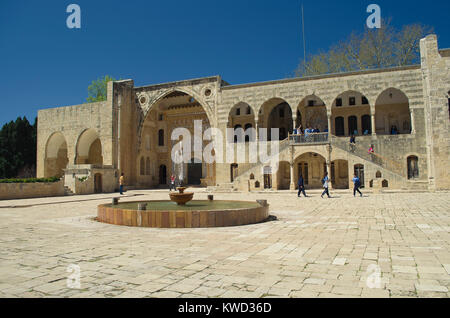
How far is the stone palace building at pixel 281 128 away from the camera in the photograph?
67.7 feet

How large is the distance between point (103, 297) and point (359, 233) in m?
5.46

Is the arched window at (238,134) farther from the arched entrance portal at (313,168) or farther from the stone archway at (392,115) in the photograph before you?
the stone archway at (392,115)

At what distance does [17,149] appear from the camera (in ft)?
118

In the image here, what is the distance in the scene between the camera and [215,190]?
24031 mm

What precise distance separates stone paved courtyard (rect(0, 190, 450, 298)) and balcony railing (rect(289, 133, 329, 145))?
14.5 metres

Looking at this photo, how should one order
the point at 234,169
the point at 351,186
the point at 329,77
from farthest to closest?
the point at 234,169 < the point at 329,77 < the point at 351,186

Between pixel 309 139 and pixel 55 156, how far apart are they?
83.7 ft

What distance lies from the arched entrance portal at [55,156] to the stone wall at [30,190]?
38.3 ft

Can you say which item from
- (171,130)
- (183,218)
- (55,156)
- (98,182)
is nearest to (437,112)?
(183,218)

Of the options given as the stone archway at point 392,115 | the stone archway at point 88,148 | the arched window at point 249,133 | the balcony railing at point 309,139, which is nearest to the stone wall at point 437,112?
the stone archway at point 392,115

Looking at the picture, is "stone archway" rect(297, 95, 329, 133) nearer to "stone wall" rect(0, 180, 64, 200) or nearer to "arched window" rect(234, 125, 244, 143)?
"arched window" rect(234, 125, 244, 143)

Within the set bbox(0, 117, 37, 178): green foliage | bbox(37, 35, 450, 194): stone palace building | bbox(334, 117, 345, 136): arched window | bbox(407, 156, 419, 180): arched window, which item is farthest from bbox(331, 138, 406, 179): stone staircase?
bbox(0, 117, 37, 178): green foliage

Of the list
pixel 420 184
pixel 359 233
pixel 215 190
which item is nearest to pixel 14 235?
pixel 359 233

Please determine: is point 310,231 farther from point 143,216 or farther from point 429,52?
point 429,52
